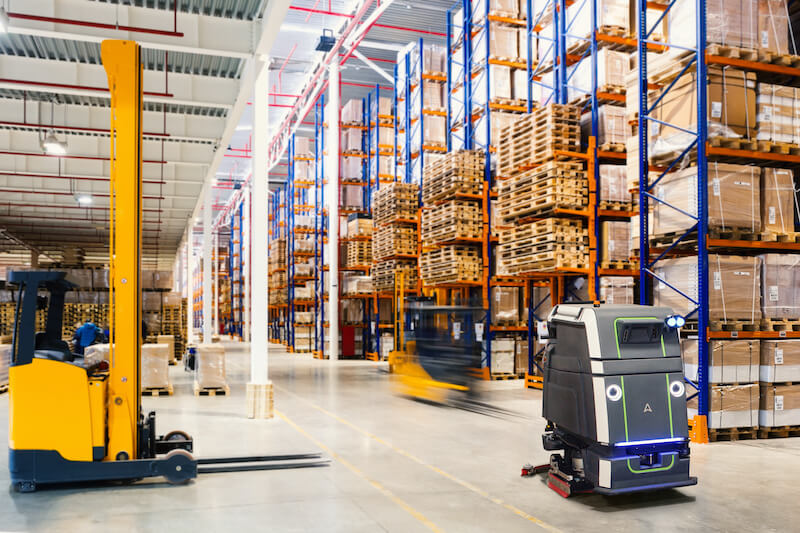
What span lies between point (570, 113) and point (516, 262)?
2.64 metres

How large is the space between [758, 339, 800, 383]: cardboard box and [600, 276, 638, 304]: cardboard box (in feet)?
11.3

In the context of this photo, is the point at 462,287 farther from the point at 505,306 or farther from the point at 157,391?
the point at 157,391

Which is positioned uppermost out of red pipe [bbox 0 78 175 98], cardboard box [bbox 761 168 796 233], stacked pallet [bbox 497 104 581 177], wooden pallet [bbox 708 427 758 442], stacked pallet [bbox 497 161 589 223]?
Answer: red pipe [bbox 0 78 175 98]

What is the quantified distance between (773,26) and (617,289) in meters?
4.50

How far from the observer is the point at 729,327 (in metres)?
7.65

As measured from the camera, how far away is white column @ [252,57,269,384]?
9.20 metres

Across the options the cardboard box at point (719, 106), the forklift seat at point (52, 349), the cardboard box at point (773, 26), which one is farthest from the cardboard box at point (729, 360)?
the forklift seat at point (52, 349)

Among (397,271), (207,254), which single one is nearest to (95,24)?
(207,254)

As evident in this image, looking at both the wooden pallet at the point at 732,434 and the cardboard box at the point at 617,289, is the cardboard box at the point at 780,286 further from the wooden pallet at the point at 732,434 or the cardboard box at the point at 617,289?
the cardboard box at the point at 617,289

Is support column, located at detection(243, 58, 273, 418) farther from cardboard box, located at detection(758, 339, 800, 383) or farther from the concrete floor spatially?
cardboard box, located at detection(758, 339, 800, 383)

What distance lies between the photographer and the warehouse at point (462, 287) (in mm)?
5113

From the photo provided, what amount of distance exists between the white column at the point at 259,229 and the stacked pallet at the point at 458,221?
17.3 ft

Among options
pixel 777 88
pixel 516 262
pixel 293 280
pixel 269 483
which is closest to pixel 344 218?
pixel 293 280

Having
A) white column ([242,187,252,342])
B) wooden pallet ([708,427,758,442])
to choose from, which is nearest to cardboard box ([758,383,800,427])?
wooden pallet ([708,427,758,442])
